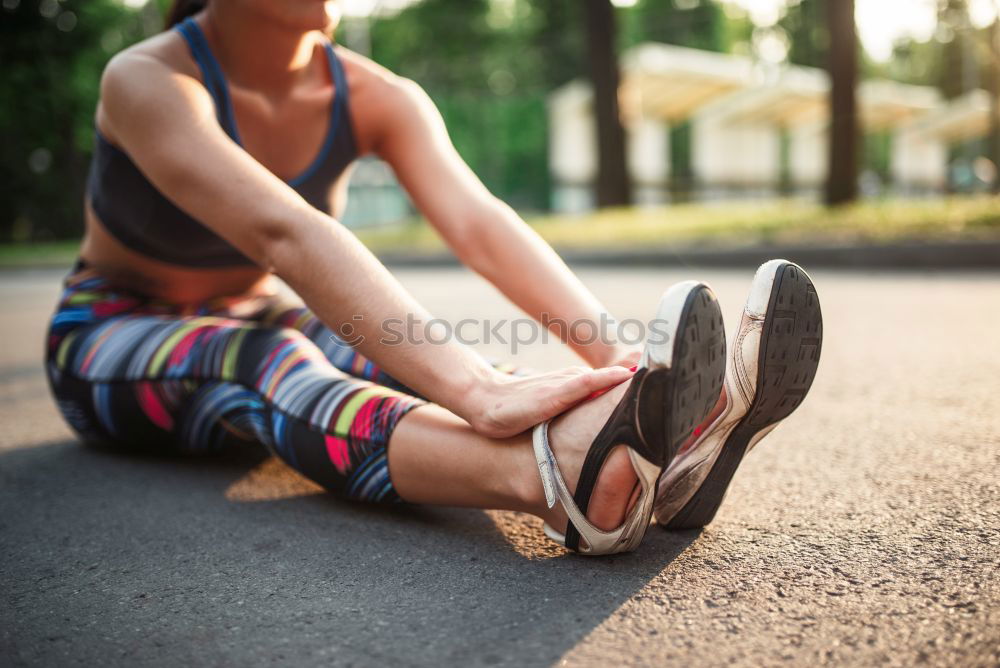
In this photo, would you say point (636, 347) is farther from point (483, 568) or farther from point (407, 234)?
point (407, 234)

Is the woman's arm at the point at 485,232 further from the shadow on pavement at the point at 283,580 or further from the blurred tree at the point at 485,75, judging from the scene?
the blurred tree at the point at 485,75

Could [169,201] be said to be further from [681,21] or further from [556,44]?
[681,21]

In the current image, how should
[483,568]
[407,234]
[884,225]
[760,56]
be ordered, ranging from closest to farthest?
[483,568] < [884,225] < [407,234] < [760,56]

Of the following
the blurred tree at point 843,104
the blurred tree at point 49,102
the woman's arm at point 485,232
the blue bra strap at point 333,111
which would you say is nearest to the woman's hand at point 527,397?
the woman's arm at point 485,232

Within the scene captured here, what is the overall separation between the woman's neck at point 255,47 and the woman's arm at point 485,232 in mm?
218

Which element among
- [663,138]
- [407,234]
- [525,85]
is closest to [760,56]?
[525,85]

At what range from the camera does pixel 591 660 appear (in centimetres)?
98

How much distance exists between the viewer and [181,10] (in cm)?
190

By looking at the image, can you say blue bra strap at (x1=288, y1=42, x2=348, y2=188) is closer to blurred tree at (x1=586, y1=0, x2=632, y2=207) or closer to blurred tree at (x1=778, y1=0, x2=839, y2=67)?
blurred tree at (x1=586, y1=0, x2=632, y2=207)

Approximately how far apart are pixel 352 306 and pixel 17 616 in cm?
63

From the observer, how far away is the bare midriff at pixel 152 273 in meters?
1.93

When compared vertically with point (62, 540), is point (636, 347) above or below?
above

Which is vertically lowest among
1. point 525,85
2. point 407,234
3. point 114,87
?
point 407,234

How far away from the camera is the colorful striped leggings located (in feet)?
4.70
